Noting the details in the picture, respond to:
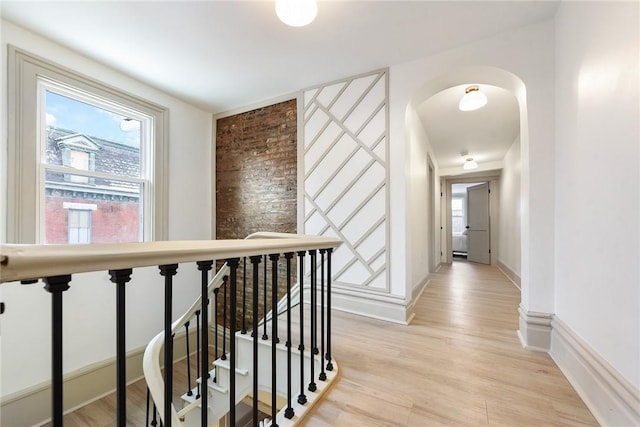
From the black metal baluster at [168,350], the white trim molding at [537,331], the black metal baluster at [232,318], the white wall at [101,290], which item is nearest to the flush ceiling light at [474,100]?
the white trim molding at [537,331]

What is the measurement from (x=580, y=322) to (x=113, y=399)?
3.99 m

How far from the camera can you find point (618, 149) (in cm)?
118

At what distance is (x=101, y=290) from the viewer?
260cm

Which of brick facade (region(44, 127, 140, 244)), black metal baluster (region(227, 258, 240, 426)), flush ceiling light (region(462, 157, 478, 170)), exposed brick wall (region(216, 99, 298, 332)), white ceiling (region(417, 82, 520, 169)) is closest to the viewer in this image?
black metal baluster (region(227, 258, 240, 426))

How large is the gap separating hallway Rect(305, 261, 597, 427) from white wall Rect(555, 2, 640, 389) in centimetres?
39

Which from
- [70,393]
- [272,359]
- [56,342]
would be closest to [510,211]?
[272,359]

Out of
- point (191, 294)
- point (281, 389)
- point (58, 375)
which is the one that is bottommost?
point (281, 389)

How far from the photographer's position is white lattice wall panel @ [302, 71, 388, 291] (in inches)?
102

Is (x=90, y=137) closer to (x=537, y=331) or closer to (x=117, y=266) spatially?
(x=117, y=266)

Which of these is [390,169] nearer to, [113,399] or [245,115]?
[245,115]

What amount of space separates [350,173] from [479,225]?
529cm

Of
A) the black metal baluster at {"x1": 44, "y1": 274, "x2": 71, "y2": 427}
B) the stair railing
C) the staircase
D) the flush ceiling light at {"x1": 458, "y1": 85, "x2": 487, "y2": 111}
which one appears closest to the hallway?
the staircase

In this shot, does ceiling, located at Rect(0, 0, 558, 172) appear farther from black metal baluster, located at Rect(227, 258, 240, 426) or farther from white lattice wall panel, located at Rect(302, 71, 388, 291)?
black metal baluster, located at Rect(227, 258, 240, 426)

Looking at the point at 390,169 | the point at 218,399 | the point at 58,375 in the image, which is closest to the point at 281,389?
the point at 218,399
